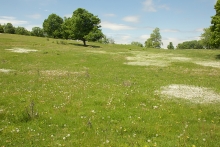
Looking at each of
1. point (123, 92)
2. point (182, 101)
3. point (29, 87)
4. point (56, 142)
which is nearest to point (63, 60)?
point (29, 87)

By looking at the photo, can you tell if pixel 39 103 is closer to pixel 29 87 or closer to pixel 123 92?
pixel 29 87

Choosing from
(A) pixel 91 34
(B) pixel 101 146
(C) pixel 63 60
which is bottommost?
(B) pixel 101 146

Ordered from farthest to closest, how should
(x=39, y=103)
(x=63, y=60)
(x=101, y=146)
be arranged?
(x=63, y=60), (x=39, y=103), (x=101, y=146)

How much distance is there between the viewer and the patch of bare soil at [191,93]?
1620cm

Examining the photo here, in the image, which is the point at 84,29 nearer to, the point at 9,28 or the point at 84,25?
the point at 84,25

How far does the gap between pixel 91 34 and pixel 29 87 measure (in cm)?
5293

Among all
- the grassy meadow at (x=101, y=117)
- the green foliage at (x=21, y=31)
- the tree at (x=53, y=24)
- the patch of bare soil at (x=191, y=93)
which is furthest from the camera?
the green foliage at (x=21, y=31)

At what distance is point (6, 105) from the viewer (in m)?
13.3

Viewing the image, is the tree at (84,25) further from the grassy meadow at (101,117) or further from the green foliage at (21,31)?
the green foliage at (21,31)

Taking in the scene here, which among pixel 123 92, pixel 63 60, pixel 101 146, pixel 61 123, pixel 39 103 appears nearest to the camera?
pixel 101 146

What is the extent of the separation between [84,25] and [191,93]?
6237 centimetres

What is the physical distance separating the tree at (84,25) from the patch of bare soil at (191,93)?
175ft

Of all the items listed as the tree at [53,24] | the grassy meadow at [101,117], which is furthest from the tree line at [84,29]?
the grassy meadow at [101,117]

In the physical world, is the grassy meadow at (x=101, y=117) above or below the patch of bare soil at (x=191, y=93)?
below
